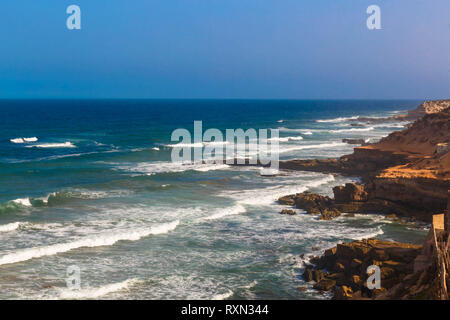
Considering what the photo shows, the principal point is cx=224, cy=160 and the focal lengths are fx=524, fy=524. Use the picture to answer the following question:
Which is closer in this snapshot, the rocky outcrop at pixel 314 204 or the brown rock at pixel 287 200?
the rocky outcrop at pixel 314 204

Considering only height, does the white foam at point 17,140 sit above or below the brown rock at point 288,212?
above

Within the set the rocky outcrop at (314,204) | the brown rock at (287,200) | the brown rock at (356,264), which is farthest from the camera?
the brown rock at (287,200)

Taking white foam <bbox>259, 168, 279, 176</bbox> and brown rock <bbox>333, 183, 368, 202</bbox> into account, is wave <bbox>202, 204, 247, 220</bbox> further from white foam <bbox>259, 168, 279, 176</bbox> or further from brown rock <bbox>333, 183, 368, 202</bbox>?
white foam <bbox>259, 168, 279, 176</bbox>

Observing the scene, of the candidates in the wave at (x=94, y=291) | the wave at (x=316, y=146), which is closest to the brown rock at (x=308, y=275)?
the wave at (x=94, y=291)

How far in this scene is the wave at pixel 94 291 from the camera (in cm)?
1502

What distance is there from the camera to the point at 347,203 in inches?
1006

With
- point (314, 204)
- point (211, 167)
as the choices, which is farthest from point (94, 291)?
point (211, 167)

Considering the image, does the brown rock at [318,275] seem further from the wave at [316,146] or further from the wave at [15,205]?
the wave at [316,146]

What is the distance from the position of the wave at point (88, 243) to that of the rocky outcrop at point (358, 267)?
7543 mm

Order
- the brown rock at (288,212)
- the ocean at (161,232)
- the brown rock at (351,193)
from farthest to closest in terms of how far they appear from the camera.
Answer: the brown rock at (351,193)
the brown rock at (288,212)
the ocean at (161,232)

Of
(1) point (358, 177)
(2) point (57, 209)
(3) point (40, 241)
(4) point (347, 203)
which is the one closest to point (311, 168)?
(1) point (358, 177)

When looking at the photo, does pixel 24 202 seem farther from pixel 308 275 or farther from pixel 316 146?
pixel 316 146

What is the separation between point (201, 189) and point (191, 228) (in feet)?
32.0

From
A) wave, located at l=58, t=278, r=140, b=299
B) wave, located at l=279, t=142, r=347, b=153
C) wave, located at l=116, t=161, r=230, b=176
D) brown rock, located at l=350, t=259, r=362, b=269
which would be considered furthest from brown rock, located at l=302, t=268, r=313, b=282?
wave, located at l=279, t=142, r=347, b=153
